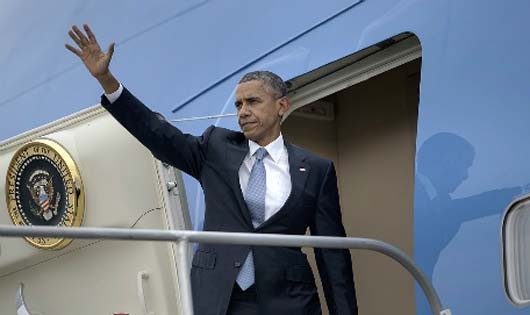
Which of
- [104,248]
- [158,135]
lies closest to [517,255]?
[158,135]

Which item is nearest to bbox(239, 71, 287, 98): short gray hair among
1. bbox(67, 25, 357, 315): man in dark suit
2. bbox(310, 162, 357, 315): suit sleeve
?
bbox(67, 25, 357, 315): man in dark suit

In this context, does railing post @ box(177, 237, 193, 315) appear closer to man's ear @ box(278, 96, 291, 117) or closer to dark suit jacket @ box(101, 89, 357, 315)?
dark suit jacket @ box(101, 89, 357, 315)

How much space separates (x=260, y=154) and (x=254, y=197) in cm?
15

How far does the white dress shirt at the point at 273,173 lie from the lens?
112 inches

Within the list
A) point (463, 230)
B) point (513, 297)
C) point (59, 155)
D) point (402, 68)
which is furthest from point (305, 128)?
point (513, 297)

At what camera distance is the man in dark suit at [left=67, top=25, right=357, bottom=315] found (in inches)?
108

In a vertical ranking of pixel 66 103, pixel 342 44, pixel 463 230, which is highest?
pixel 66 103

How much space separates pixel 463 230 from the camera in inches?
113

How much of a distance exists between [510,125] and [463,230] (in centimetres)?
35

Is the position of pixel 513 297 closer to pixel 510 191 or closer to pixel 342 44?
pixel 510 191

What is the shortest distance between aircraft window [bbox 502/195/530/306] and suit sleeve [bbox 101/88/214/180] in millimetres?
981

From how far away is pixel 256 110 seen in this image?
2893mm

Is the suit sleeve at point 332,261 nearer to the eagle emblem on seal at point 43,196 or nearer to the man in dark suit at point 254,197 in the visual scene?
the man in dark suit at point 254,197

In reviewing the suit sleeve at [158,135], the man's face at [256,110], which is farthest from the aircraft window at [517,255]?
the suit sleeve at [158,135]
